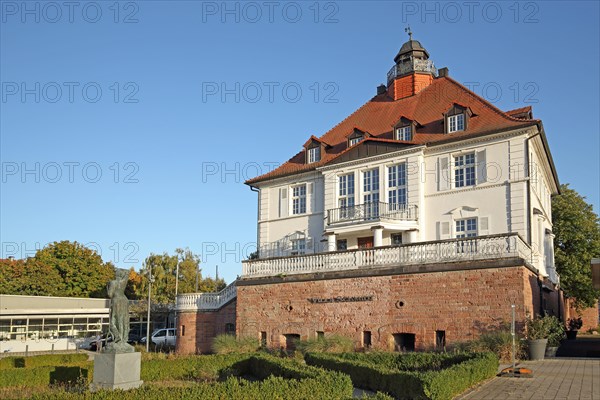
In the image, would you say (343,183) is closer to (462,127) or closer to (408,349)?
(462,127)

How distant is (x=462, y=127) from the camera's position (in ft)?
95.6

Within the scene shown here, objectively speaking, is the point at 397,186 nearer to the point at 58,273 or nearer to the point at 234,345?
the point at 234,345

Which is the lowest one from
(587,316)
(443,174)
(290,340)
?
(587,316)

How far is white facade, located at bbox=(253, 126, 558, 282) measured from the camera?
27.0 m

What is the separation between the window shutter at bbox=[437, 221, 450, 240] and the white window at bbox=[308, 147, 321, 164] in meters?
8.75

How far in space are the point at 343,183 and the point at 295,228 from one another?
4.07 meters

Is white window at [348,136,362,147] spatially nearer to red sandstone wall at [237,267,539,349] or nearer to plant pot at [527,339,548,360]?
red sandstone wall at [237,267,539,349]

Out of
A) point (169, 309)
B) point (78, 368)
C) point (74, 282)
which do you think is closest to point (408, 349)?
point (78, 368)

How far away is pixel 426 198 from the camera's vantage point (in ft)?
97.2

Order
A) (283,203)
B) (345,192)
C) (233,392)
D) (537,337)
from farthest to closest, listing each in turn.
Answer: (283,203) → (345,192) → (537,337) → (233,392)

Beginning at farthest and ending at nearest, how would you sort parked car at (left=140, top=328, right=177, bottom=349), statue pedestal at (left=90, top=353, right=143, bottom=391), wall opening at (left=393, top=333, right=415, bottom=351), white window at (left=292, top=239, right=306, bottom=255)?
1. parked car at (left=140, top=328, right=177, bottom=349)
2. white window at (left=292, top=239, right=306, bottom=255)
3. wall opening at (left=393, top=333, right=415, bottom=351)
4. statue pedestal at (left=90, top=353, right=143, bottom=391)

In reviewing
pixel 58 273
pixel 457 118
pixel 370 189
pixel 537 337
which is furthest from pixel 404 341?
pixel 58 273

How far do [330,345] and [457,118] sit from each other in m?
12.9

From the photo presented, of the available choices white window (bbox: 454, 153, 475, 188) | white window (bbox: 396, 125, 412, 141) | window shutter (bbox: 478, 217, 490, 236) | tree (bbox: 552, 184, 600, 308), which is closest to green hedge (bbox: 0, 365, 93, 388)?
window shutter (bbox: 478, 217, 490, 236)
